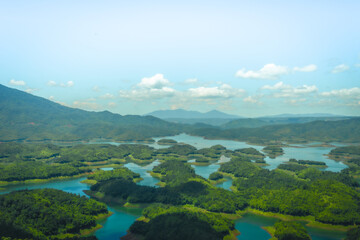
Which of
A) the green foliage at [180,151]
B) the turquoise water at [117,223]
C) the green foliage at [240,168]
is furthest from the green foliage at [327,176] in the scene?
the green foliage at [180,151]

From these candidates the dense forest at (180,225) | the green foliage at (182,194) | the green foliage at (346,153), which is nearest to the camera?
the dense forest at (180,225)

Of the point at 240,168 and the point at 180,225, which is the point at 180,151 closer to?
the point at 240,168

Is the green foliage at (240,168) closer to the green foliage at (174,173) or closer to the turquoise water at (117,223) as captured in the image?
the green foliage at (174,173)

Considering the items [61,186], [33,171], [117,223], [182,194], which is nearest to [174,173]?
[182,194]

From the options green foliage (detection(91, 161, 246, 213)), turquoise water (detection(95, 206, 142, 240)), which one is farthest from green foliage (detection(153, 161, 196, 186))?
turquoise water (detection(95, 206, 142, 240))

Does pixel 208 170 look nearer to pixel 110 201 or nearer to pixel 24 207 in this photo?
pixel 110 201

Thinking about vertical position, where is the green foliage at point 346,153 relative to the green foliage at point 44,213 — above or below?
below

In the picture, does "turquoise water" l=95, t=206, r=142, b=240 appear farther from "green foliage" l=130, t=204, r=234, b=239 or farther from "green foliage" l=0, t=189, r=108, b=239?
"green foliage" l=130, t=204, r=234, b=239
